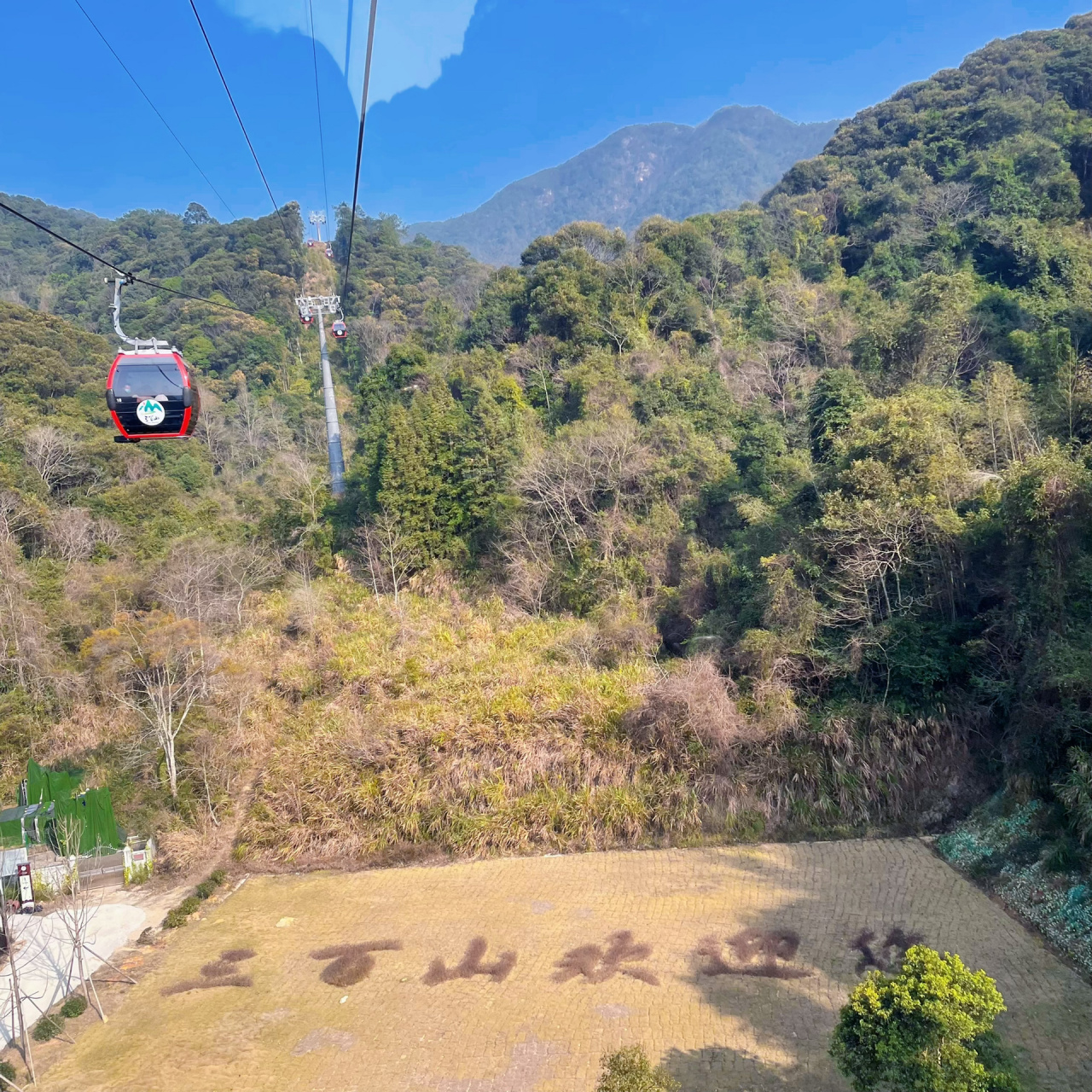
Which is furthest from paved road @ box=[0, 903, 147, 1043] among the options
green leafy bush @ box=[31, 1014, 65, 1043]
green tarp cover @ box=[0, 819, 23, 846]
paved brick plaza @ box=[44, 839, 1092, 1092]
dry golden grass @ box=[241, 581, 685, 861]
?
dry golden grass @ box=[241, 581, 685, 861]

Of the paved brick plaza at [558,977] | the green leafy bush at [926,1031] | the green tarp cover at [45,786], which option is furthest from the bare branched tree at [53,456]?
the green leafy bush at [926,1031]

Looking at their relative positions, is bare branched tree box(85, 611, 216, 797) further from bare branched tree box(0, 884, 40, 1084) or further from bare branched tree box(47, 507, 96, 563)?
bare branched tree box(47, 507, 96, 563)

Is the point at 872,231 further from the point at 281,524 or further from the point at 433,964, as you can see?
the point at 433,964

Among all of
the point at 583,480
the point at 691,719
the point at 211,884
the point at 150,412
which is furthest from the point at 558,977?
the point at 583,480

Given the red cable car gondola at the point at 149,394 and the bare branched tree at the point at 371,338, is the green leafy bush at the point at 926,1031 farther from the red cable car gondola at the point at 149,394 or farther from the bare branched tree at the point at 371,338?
the bare branched tree at the point at 371,338

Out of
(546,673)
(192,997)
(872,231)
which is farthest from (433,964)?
(872,231)

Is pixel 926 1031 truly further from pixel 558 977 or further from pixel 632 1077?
pixel 558 977
